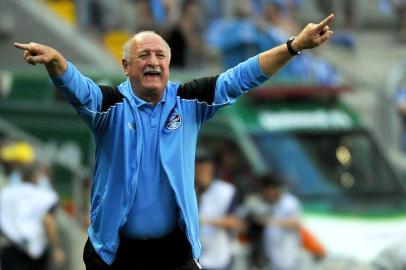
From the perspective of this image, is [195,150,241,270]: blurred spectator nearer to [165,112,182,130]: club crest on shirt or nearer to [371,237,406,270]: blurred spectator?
[371,237,406,270]: blurred spectator

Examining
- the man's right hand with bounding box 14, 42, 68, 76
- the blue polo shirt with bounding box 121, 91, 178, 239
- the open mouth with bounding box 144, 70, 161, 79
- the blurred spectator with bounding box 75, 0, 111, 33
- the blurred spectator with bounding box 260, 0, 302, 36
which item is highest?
the blurred spectator with bounding box 75, 0, 111, 33

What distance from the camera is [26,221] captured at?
1341 centimetres

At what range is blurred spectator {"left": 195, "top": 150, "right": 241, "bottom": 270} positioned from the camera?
13.2 m

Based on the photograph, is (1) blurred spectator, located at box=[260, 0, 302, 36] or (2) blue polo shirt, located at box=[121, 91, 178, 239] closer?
(2) blue polo shirt, located at box=[121, 91, 178, 239]

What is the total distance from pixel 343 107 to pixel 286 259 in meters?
2.56

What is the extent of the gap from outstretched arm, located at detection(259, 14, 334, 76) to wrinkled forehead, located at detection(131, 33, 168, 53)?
0.50m

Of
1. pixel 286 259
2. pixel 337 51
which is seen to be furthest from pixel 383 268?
pixel 337 51

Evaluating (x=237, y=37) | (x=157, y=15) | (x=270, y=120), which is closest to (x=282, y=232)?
(x=270, y=120)

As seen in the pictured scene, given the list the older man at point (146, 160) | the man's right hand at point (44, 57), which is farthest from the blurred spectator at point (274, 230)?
the man's right hand at point (44, 57)

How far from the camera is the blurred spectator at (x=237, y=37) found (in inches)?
653

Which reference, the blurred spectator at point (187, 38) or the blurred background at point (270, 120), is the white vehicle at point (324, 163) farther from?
the blurred spectator at point (187, 38)

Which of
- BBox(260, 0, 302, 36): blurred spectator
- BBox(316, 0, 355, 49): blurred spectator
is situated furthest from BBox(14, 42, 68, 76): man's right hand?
BBox(316, 0, 355, 49): blurred spectator

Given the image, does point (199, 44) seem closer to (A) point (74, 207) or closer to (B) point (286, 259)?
(A) point (74, 207)

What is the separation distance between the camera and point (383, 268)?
1012 cm
